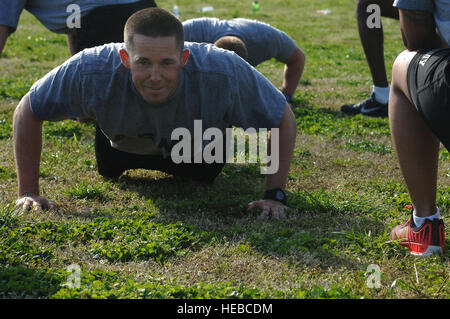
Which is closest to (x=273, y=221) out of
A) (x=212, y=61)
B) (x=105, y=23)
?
(x=212, y=61)

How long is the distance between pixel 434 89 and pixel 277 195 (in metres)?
1.51

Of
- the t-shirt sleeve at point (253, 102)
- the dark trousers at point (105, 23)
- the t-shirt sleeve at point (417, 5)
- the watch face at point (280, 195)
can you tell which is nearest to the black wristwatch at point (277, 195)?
the watch face at point (280, 195)

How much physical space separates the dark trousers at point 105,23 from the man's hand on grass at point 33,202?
202cm

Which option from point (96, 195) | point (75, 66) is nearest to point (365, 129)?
point (96, 195)

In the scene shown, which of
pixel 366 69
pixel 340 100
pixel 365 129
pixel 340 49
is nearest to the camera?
pixel 365 129

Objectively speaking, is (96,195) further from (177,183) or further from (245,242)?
(245,242)

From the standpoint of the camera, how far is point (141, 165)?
4641mm

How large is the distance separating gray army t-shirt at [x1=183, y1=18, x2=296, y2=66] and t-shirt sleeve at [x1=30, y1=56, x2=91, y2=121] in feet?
8.08

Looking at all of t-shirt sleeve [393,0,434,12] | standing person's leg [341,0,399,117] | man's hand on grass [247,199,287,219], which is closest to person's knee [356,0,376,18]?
standing person's leg [341,0,399,117]

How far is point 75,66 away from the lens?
149 inches

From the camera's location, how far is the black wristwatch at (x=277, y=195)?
162 inches

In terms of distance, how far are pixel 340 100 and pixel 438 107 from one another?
5032 mm

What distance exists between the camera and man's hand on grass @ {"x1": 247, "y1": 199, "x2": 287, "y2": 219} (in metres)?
4.00
